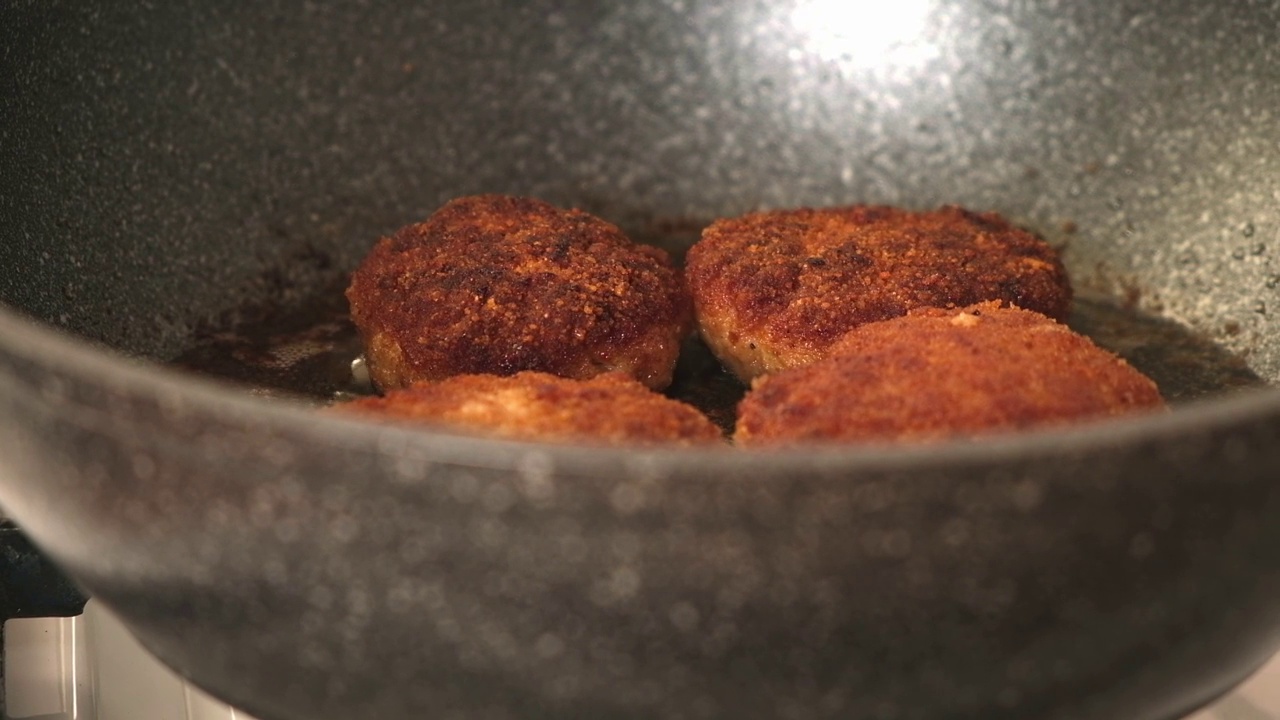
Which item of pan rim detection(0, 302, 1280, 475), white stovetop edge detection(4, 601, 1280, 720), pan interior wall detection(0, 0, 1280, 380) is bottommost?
white stovetop edge detection(4, 601, 1280, 720)

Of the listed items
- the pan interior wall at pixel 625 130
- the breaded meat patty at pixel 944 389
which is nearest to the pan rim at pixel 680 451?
the breaded meat patty at pixel 944 389

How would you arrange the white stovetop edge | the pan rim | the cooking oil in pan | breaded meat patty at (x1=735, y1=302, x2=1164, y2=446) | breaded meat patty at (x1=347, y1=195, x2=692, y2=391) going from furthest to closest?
the cooking oil in pan → breaded meat patty at (x1=347, y1=195, x2=692, y2=391) → the white stovetop edge → breaded meat patty at (x1=735, y1=302, x2=1164, y2=446) → the pan rim

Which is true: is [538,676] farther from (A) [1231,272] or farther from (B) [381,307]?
(A) [1231,272]

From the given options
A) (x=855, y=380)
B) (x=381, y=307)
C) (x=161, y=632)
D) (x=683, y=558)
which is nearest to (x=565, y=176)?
(x=381, y=307)

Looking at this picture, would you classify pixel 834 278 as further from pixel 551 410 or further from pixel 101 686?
pixel 101 686

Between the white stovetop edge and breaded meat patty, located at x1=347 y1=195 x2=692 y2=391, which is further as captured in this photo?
breaded meat patty, located at x1=347 y1=195 x2=692 y2=391

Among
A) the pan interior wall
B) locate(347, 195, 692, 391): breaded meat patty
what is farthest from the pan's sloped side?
the pan interior wall

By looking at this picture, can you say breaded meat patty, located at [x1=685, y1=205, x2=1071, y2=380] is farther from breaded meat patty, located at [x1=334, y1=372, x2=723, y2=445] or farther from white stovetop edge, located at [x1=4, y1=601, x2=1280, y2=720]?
white stovetop edge, located at [x1=4, y1=601, x2=1280, y2=720]
